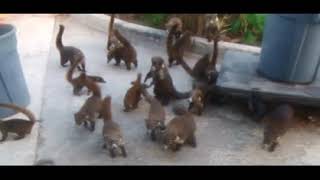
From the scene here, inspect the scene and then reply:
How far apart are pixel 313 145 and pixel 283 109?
0.48 m

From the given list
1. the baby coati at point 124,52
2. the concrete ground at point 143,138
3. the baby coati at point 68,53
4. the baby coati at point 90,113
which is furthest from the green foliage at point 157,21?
the baby coati at point 90,113

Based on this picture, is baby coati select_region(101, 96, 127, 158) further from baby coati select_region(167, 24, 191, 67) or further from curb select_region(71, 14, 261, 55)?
curb select_region(71, 14, 261, 55)

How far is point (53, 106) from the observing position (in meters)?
4.46

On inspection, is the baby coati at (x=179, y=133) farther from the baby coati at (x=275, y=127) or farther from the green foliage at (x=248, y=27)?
the green foliage at (x=248, y=27)

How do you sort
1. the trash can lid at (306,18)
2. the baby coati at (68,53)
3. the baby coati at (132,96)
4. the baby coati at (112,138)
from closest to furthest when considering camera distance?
the baby coati at (112,138) < the trash can lid at (306,18) < the baby coati at (132,96) < the baby coati at (68,53)

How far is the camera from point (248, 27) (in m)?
6.20

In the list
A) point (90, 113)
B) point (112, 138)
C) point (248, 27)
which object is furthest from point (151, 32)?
point (112, 138)

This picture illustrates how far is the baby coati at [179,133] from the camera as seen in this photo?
3.56 m

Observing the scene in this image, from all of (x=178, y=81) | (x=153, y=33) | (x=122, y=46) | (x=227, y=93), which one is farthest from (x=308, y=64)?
(x=153, y=33)

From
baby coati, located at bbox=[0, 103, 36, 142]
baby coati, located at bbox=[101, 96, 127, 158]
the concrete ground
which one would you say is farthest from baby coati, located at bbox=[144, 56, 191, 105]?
baby coati, located at bbox=[0, 103, 36, 142]

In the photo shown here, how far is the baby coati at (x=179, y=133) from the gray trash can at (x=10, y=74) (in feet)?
5.46

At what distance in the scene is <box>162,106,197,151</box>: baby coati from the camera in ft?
11.7

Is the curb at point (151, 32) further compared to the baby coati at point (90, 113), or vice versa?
the curb at point (151, 32)

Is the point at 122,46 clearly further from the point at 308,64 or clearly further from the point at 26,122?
the point at 308,64
